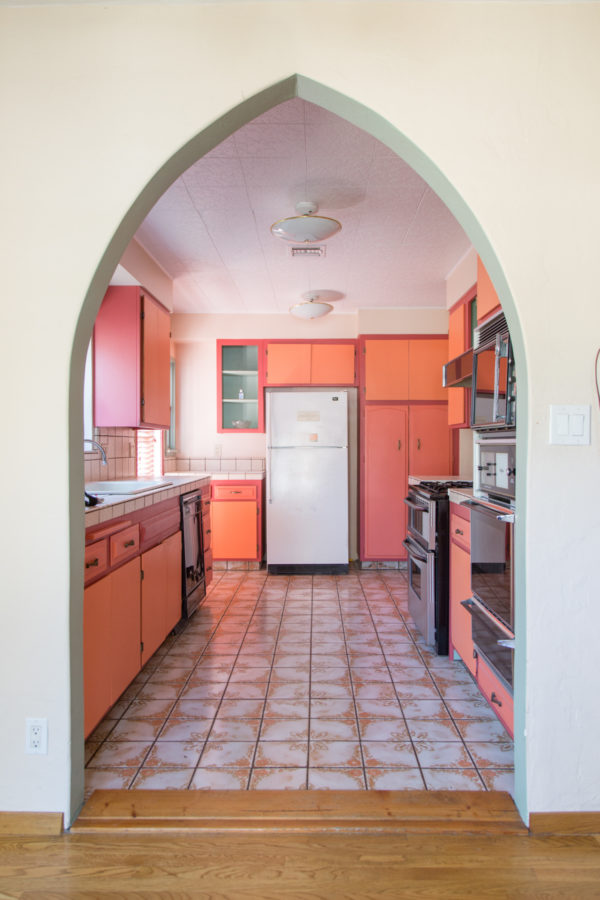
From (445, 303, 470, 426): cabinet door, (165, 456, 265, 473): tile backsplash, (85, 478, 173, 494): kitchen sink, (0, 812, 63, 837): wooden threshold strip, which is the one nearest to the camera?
(0, 812, 63, 837): wooden threshold strip

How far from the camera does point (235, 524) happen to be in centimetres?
491

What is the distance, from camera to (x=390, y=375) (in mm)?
4973

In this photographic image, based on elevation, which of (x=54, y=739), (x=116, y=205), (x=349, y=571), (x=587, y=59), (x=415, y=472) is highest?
(x=587, y=59)

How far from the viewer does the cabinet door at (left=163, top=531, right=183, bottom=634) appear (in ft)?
9.77

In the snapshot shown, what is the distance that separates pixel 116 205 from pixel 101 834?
69.3 inches

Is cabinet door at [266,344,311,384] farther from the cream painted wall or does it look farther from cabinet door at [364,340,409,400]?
the cream painted wall

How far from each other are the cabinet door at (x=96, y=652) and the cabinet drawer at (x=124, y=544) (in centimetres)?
12

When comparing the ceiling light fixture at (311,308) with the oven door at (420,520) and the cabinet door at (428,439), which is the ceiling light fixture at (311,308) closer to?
the cabinet door at (428,439)

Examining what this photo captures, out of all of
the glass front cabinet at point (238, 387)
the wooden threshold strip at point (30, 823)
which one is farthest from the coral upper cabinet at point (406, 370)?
the wooden threshold strip at point (30, 823)

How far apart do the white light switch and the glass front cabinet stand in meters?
3.89

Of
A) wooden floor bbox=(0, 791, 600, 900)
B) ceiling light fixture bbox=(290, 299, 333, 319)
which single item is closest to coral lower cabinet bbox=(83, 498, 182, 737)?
wooden floor bbox=(0, 791, 600, 900)

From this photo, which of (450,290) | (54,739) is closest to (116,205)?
(54,739)

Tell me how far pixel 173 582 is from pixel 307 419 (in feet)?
7.08

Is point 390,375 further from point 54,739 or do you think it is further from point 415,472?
point 54,739
